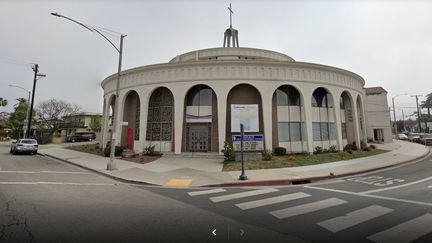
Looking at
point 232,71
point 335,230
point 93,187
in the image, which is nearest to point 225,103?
Result: point 232,71

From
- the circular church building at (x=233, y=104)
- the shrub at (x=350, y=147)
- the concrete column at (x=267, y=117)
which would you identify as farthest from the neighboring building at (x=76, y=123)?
the shrub at (x=350, y=147)

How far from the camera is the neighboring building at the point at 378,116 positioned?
32500 mm

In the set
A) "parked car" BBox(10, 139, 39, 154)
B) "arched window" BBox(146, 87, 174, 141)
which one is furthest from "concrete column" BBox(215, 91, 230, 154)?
"parked car" BBox(10, 139, 39, 154)

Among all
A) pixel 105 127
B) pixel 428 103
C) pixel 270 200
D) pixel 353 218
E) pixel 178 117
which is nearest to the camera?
pixel 353 218

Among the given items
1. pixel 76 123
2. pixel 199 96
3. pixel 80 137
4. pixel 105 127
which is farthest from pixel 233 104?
pixel 76 123

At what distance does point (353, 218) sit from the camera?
500cm

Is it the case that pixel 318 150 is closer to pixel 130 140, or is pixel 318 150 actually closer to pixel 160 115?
pixel 160 115

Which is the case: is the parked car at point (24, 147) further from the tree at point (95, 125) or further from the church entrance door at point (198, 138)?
the tree at point (95, 125)

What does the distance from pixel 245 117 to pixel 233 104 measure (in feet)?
5.19

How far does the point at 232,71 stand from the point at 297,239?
15628 millimetres

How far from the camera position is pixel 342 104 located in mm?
23219

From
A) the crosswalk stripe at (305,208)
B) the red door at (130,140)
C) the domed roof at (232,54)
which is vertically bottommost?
the crosswalk stripe at (305,208)

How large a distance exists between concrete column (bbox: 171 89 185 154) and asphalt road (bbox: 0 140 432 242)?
9.41 metres

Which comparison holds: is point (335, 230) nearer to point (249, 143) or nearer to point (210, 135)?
point (249, 143)
